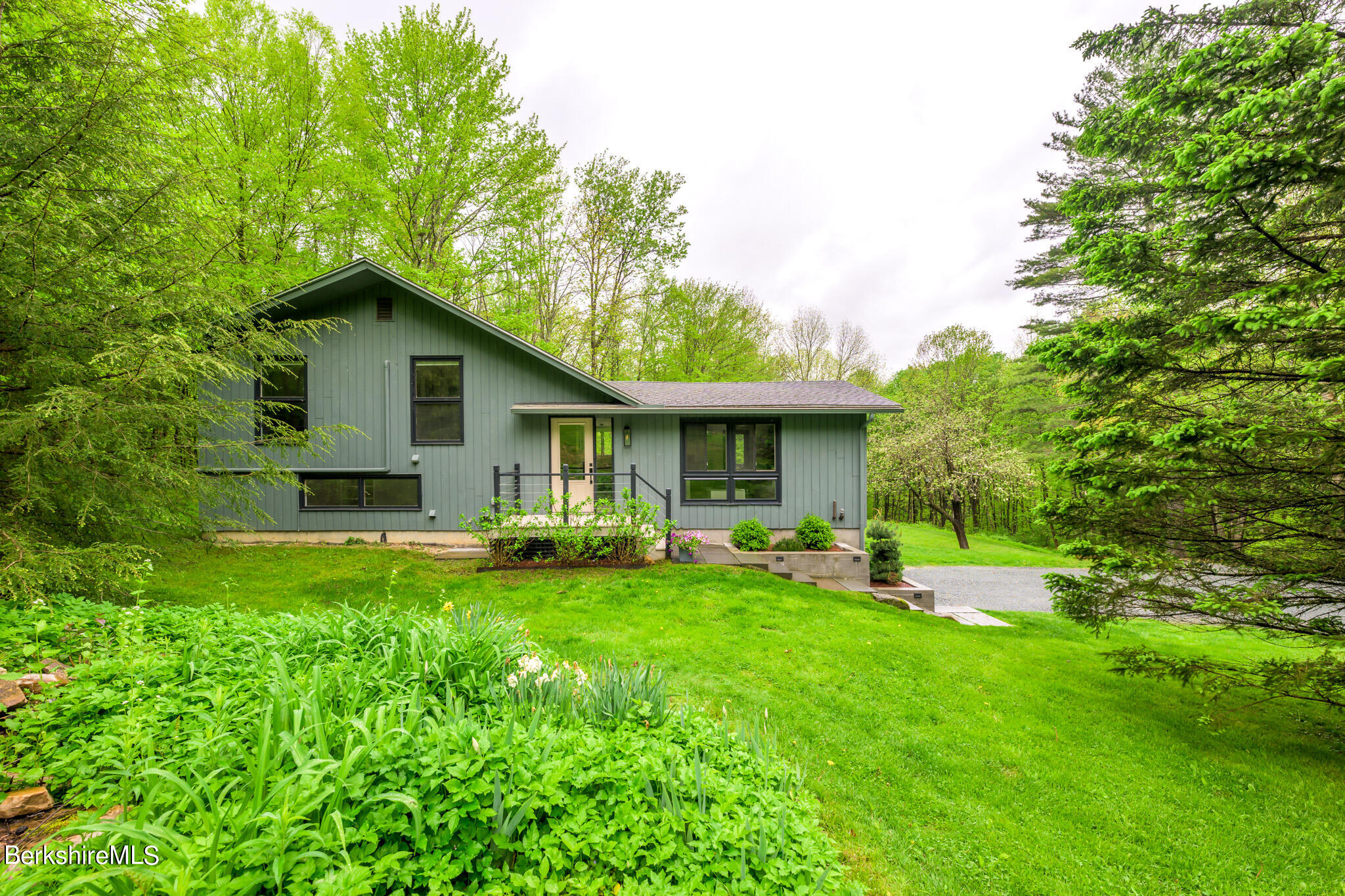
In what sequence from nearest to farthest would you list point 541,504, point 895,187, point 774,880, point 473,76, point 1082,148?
point 774,880 → point 1082,148 → point 541,504 → point 473,76 → point 895,187

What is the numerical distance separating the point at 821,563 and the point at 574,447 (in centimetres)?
557

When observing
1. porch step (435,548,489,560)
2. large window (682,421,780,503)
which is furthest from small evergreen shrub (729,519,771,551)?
porch step (435,548,489,560)

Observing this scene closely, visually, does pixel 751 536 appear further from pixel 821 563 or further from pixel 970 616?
pixel 970 616

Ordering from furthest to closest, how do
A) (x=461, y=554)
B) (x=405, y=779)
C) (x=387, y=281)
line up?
1. (x=387, y=281)
2. (x=461, y=554)
3. (x=405, y=779)

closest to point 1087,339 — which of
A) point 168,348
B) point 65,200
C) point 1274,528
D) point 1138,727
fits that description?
point 1274,528

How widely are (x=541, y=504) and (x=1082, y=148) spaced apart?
851 centimetres

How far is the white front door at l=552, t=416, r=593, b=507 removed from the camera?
9.98m

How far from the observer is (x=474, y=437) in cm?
992

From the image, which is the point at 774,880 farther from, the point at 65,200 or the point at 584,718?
the point at 65,200

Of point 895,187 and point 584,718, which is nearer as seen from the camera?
point 584,718

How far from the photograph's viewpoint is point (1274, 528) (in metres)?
3.82

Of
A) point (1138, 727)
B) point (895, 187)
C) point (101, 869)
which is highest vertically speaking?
point (895, 187)

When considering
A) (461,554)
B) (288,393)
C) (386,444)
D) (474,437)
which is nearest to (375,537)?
(386,444)

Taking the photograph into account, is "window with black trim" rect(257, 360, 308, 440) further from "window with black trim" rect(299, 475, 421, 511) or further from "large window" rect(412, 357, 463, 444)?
"large window" rect(412, 357, 463, 444)
